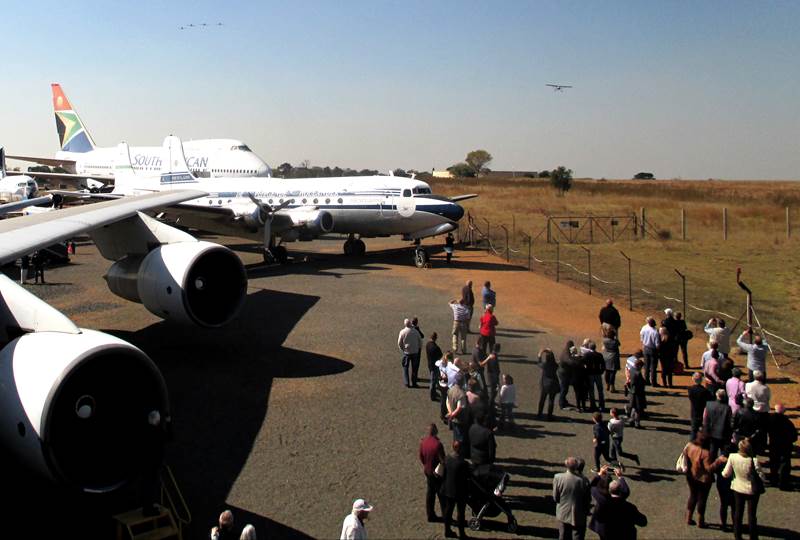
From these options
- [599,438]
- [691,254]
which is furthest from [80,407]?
[691,254]

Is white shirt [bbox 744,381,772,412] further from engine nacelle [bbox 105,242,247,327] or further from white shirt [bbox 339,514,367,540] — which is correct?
engine nacelle [bbox 105,242,247,327]

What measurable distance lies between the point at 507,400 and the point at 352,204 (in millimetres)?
19084

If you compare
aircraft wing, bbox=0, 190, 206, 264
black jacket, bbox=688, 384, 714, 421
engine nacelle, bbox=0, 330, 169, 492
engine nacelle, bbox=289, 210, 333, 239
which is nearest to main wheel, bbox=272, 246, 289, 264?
engine nacelle, bbox=289, 210, 333, 239

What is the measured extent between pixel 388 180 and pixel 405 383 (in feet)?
56.9

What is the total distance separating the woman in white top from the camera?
7.80 metres

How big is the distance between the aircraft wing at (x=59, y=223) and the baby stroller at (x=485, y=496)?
21.0ft

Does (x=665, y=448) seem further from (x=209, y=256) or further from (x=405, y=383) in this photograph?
(x=209, y=256)

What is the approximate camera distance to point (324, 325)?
56.9 ft

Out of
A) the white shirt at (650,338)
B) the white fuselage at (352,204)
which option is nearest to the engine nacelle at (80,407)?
the white shirt at (650,338)

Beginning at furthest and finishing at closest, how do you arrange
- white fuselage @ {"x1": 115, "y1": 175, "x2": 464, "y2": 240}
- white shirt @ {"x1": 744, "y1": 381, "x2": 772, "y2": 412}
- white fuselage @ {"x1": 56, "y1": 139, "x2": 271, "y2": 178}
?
white fuselage @ {"x1": 56, "y1": 139, "x2": 271, "y2": 178}, white fuselage @ {"x1": 115, "y1": 175, "x2": 464, "y2": 240}, white shirt @ {"x1": 744, "y1": 381, "x2": 772, "y2": 412}

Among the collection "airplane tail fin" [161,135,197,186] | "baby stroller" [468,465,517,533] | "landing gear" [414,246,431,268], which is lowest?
"baby stroller" [468,465,517,533]

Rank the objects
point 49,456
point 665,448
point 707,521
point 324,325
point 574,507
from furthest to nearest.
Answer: point 324,325 → point 665,448 → point 707,521 → point 574,507 → point 49,456

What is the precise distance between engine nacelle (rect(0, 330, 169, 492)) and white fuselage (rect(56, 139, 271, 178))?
39565 millimetres

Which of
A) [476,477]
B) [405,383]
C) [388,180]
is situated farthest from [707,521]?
[388,180]
